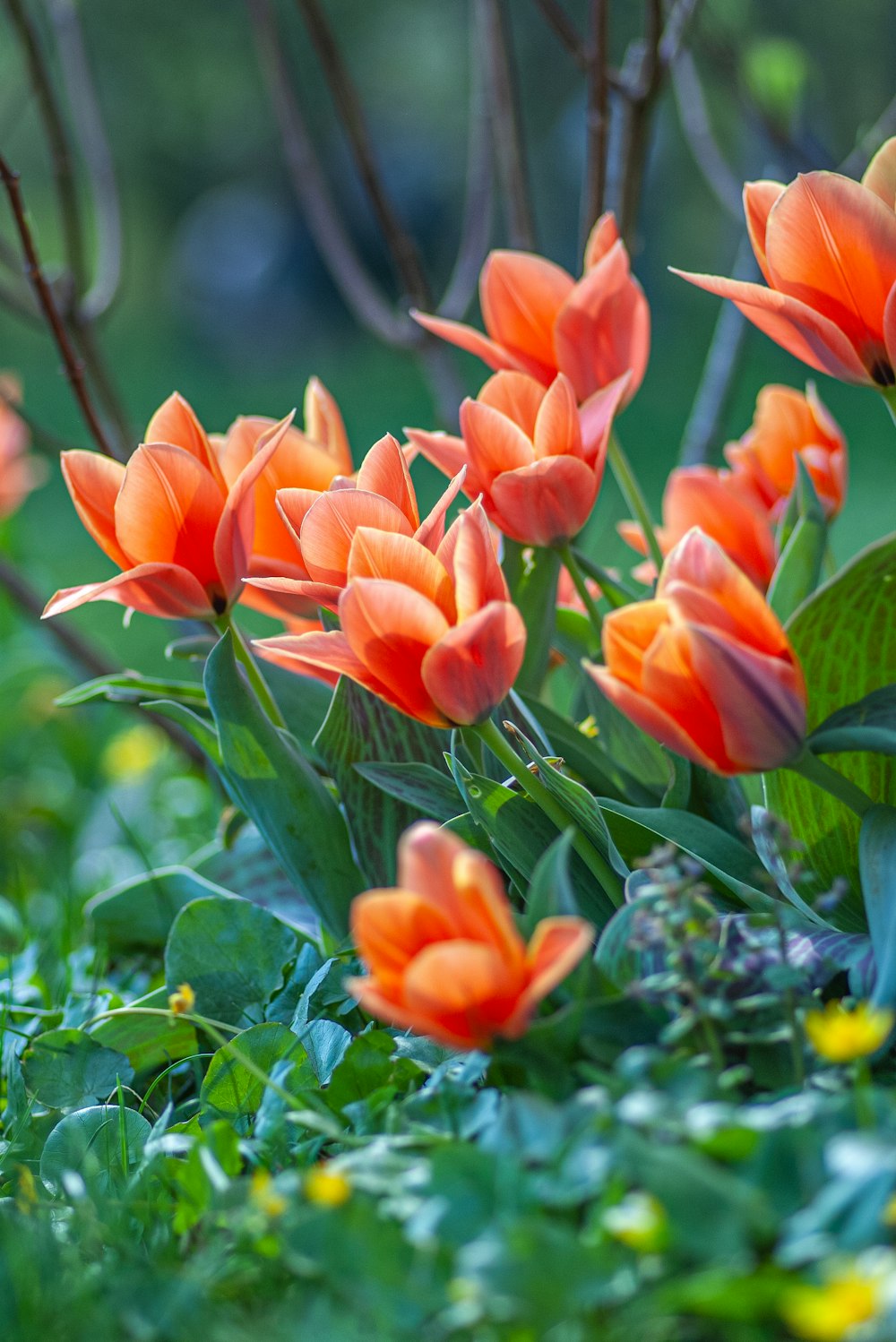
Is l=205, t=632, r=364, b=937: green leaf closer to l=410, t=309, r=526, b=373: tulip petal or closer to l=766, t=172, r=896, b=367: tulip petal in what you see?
l=410, t=309, r=526, b=373: tulip petal

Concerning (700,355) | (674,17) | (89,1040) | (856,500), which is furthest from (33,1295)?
(700,355)

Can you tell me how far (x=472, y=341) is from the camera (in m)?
1.11

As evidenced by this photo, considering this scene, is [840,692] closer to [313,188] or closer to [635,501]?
[635,501]

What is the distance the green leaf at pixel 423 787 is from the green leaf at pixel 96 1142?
290mm

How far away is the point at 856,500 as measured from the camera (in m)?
4.61

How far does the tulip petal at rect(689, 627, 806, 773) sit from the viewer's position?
71cm

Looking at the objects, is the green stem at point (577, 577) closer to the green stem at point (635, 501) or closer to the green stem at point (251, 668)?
the green stem at point (635, 501)

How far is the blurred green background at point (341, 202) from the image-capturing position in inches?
254

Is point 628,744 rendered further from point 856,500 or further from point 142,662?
point 856,500

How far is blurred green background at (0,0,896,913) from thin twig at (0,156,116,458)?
222cm

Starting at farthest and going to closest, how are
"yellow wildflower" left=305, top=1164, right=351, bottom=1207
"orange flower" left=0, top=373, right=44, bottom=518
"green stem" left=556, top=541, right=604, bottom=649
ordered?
1. "orange flower" left=0, top=373, right=44, bottom=518
2. "green stem" left=556, top=541, right=604, bottom=649
3. "yellow wildflower" left=305, top=1164, right=351, bottom=1207

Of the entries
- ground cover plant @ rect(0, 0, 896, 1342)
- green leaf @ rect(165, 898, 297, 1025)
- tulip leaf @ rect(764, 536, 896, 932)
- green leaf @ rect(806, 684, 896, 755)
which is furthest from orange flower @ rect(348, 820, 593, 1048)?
green leaf @ rect(165, 898, 297, 1025)

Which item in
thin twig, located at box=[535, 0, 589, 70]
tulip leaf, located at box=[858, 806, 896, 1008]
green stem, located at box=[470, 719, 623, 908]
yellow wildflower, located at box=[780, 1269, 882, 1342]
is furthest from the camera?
thin twig, located at box=[535, 0, 589, 70]

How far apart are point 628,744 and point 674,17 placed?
33.2 inches
